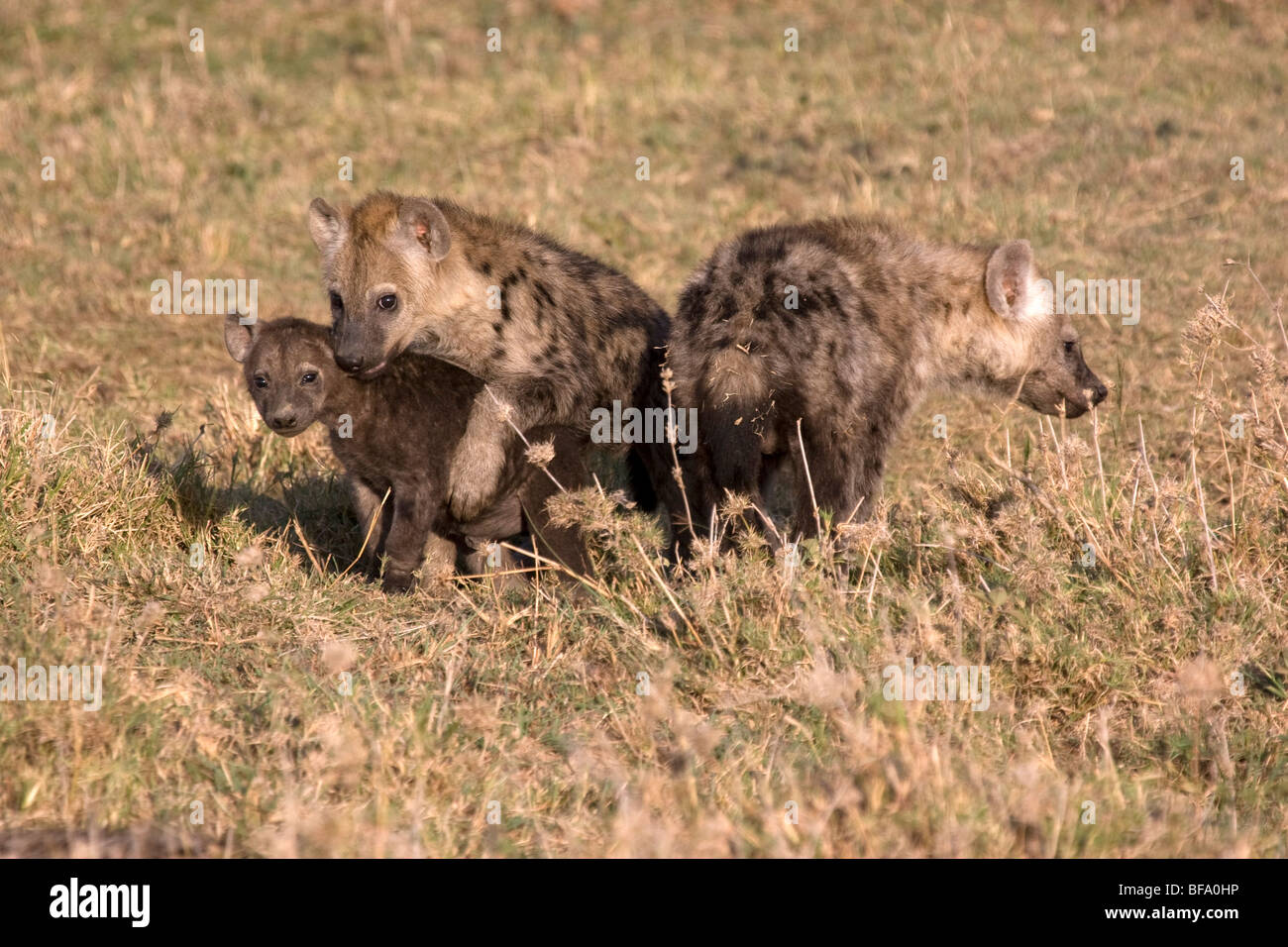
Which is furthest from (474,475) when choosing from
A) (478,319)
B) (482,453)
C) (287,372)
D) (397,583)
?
(287,372)

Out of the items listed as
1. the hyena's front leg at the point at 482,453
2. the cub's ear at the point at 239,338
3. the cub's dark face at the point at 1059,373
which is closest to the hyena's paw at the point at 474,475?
the hyena's front leg at the point at 482,453

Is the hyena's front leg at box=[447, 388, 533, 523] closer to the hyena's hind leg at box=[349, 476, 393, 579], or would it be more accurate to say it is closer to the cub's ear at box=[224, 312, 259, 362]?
the hyena's hind leg at box=[349, 476, 393, 579]

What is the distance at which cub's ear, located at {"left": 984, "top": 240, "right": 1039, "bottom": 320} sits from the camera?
632 centimetres

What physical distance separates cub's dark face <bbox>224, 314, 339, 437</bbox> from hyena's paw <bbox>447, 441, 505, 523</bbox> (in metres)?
0.58

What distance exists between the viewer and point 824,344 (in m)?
5.59

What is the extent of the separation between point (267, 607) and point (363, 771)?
4.36 feet

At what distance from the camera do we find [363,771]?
4.20 metres

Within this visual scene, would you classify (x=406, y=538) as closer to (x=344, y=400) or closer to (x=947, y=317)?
(x=344, y=400)

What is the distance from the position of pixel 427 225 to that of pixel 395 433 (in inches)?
34.1

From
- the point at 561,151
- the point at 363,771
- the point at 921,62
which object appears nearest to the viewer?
the point at 363,771

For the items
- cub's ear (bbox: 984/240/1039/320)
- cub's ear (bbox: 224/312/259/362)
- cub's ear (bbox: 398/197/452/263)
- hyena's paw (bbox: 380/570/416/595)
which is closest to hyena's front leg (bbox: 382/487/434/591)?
hyena's paw (bbox: 380/570/416/595)

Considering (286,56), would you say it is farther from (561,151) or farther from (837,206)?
(837,206)
